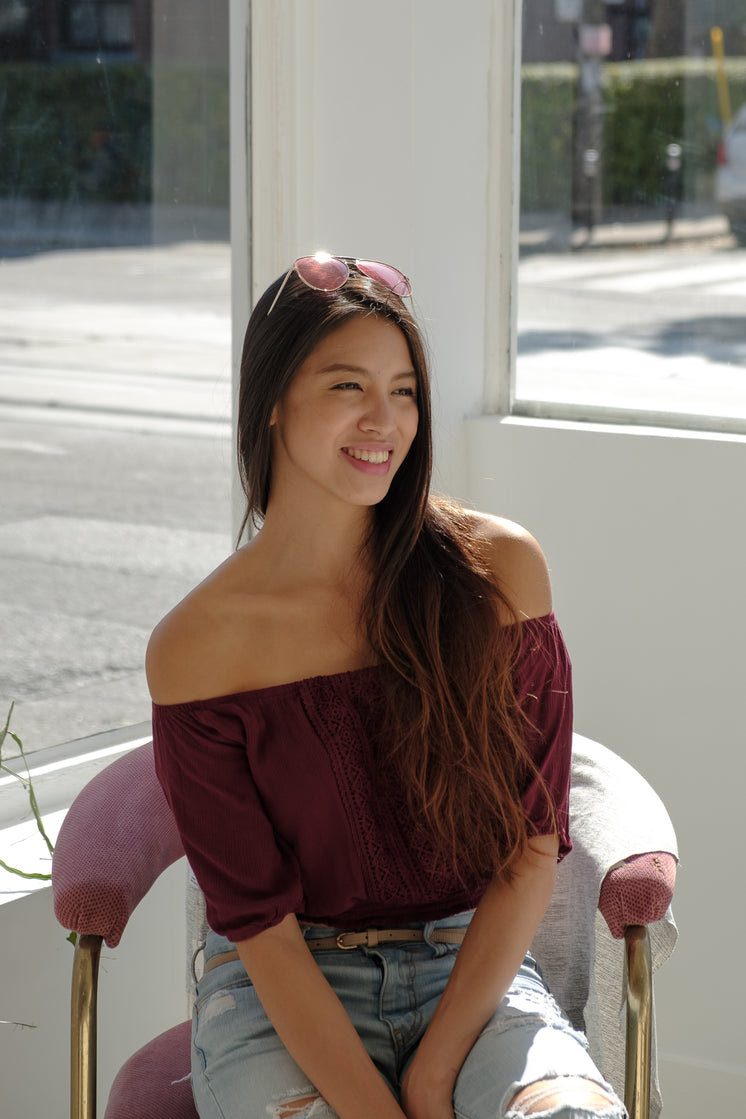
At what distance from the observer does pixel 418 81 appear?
2.21 metres

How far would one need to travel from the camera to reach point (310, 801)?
4.88 ft

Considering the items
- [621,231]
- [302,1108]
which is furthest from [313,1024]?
[621,231]

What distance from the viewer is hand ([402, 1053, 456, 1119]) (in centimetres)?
136

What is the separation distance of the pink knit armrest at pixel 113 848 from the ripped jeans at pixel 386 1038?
0.13 m

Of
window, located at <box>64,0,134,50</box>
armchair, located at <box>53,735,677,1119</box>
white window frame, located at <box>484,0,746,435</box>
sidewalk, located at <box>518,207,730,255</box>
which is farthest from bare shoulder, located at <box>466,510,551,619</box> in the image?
window, located at <box>64,0,134,50</box>

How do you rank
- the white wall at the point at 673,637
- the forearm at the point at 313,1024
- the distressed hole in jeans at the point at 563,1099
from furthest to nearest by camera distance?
1. the white wall at the point at 673,637
2. the forearm at the point at 313,1024
3. the distressed hole in jeans at the point at 563,1099

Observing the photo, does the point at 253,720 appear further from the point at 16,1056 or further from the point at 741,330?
the point at 741,330

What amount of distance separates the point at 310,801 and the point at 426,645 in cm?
22

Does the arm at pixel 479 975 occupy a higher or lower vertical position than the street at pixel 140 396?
lower

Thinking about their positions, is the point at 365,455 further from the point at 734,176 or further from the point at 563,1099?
the point at 734,176

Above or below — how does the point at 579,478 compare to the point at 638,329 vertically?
below

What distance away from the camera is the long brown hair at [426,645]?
1.48 meters

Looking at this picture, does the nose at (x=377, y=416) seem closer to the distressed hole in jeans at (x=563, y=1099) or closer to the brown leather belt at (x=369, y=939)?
the brown leather belt at (x=369, y=939)

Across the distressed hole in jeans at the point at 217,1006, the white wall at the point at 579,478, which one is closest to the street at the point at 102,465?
the white wall at the point at 579,478
